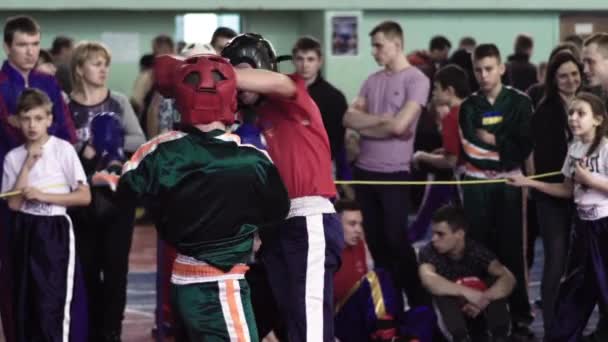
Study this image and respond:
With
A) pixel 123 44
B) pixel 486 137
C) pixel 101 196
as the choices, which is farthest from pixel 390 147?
pixel 123 44

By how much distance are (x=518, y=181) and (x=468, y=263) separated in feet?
2.18

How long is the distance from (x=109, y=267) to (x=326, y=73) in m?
10.0

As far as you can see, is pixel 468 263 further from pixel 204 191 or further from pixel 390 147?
pixel 204 191

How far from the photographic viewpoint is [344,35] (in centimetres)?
1752

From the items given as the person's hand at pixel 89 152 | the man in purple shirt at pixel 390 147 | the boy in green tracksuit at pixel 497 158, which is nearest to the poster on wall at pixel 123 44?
the man in purple shirt at pixel 390 147

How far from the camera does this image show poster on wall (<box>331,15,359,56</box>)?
17.4 meters

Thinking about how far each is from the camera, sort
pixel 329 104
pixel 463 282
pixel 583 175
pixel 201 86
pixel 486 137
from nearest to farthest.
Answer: pixel 201 86 < pixel 583 175 < pixel 463 282 < pixel 486 137 < pixel 329 104

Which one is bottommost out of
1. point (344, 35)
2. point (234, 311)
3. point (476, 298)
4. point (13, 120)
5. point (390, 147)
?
point (476, 298)

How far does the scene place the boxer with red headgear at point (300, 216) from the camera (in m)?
5.79

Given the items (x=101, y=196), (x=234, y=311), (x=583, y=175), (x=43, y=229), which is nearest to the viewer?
(x=234, y=311)

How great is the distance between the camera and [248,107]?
228 inches

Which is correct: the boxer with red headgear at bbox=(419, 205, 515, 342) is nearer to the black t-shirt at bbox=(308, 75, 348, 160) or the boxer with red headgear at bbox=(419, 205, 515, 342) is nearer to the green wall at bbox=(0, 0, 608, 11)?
the black t-shirt at bbox=(308, 75, 348, 160)

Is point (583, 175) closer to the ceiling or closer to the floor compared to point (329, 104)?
closer to the floor

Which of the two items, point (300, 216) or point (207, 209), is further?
point (300, 216)
